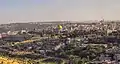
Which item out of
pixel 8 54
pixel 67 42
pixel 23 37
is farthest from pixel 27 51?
pixel 23 37

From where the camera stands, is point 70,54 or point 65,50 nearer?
point 70,54

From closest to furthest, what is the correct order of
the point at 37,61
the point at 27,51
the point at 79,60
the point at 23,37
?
the point at 79,60
the point at 37,61
the point at 27,51
the point at 23,37

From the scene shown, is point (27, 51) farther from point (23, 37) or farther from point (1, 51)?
point (23, 37)

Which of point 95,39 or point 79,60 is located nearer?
point 79,60

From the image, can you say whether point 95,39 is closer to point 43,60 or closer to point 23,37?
point 43,60

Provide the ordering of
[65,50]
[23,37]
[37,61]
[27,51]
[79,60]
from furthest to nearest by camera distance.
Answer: [23,37]
[27,51]
[65,50]
[37,61]
[79,60]

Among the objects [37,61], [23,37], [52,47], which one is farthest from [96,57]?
[23,37]

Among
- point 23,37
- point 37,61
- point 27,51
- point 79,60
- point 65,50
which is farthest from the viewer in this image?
point 23,37

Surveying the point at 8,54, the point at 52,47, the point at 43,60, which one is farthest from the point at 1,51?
the point at 43,60

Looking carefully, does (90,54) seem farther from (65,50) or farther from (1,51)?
(1,51)
